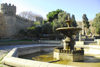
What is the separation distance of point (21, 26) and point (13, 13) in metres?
6.28

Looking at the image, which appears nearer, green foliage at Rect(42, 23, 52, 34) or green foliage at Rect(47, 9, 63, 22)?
green foliage at Rect(42, 23, 52, 34)

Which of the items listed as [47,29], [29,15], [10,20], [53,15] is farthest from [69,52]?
[29,15]

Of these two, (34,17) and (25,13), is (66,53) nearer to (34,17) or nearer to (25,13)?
(25,13)

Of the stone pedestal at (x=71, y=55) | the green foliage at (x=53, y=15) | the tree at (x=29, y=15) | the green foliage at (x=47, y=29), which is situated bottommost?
the stone pedestal at (x=71, y=55)

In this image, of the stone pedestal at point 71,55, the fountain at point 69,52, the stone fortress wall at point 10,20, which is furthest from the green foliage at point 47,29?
the stone pedestal at point 71,55

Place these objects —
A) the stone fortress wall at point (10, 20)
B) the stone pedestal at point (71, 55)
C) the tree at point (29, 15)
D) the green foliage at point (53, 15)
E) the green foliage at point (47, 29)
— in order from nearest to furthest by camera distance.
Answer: the stone pedestal at point (71, 55), the green foliage at point (47, 29), the stone fortress wall at point (10, 20), the green foliage at point (53, 15), the tree at point (29, 15)

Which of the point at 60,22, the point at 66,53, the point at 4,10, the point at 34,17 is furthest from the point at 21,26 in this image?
the point at 66,53

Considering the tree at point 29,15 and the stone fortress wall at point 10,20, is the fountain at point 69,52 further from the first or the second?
the tree at point 29,15

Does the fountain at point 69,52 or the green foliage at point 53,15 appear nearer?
the fountain at point 69,52

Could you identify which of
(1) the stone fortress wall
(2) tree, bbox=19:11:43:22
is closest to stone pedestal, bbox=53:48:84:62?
(1) the stone fortress wall

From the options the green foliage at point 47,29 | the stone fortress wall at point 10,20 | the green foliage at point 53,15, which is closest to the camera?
the green foliage at point 47,29

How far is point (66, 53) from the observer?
10.0m

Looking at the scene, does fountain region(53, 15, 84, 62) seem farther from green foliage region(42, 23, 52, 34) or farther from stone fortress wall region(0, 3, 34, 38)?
stone fortress wall region(0, 3, 34, 38)

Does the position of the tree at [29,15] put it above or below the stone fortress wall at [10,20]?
above
